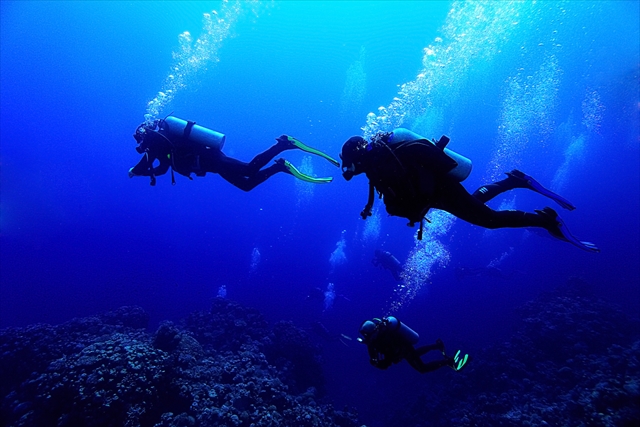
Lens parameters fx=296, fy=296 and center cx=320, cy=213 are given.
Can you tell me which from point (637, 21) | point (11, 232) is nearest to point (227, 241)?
point (11, 232)

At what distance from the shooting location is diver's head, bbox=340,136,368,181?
12.1 feet

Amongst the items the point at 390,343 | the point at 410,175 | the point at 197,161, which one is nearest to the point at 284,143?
the point at 197,161

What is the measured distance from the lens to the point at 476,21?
33.9m

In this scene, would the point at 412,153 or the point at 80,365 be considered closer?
the point at 412,153

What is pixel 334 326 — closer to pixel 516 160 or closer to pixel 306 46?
pixel 306 46

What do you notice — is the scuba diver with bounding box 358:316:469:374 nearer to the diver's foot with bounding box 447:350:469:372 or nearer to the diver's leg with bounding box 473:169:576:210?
the diver's foot with bounding box 447:350:469:372

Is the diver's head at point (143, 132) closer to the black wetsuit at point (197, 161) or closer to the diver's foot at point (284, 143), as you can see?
the black wetsuit at point (197, 161)

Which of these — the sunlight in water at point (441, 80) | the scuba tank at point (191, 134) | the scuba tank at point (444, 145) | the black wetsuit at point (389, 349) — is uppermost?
the sunlight in water at point (441, 80)

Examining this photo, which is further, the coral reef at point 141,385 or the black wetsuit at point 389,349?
the coral reef at point 141,385

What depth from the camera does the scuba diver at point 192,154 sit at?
6.20 meters

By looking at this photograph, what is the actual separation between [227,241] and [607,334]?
55.0 m

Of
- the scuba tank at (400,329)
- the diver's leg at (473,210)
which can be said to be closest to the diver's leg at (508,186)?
the diver's leg at (473,210)

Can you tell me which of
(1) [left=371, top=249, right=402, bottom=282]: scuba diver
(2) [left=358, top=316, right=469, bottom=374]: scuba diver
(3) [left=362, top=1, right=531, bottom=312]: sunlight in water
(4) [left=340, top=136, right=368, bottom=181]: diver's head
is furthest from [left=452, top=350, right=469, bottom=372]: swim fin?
(3) [left=362, top=1, right=531, bottom=312]: sunlight in water

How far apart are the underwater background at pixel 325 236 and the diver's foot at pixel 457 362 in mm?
4732
